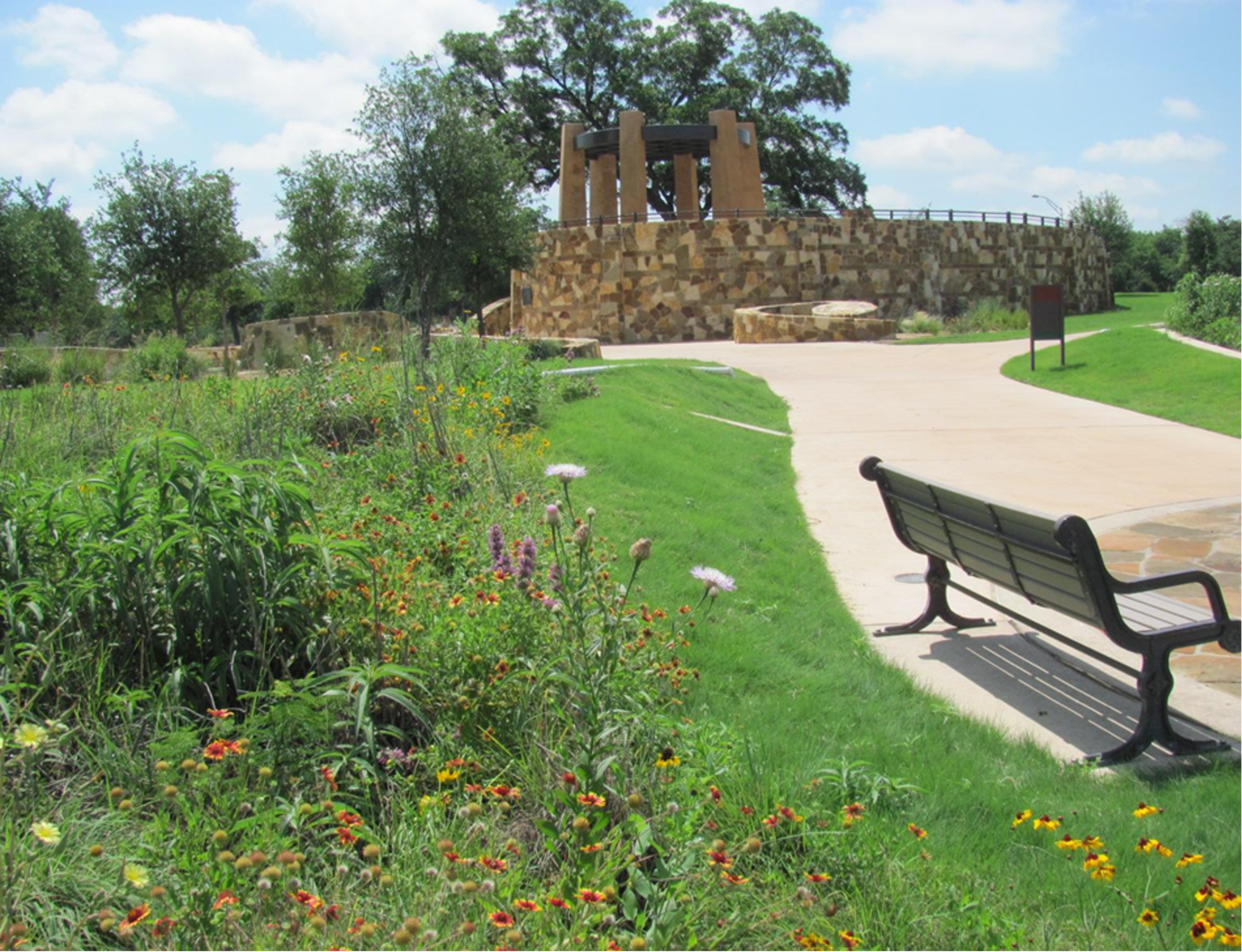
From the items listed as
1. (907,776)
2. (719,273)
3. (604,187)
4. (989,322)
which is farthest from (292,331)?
(604,187)

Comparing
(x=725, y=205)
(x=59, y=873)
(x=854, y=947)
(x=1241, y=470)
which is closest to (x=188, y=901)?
(x=59, y=873)

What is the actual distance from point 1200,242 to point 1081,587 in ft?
185

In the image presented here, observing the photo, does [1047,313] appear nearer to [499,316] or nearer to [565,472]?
[565,472]

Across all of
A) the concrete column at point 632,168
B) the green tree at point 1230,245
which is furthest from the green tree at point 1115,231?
the concrete column at point 632,168

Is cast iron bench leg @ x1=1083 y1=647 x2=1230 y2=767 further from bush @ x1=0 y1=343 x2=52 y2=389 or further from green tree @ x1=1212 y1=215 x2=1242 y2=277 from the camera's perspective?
green tree @ x1=1212 y1=215 x2=1242 y2=277

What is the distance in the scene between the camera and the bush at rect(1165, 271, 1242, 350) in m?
19.1

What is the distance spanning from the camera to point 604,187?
40.8 metres

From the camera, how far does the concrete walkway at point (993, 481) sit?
491 centimetres

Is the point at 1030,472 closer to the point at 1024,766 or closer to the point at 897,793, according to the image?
the point at 1024,766

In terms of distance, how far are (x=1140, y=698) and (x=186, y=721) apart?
360 cm

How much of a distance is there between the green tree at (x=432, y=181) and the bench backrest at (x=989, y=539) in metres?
17.3

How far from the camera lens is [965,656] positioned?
5492 mm

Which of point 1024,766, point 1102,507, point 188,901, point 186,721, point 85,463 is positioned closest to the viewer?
point 188,901

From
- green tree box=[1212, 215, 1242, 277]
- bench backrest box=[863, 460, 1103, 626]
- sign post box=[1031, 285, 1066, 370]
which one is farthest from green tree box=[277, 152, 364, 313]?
green tree box=[1212, 215, 1242, 277]
